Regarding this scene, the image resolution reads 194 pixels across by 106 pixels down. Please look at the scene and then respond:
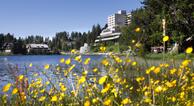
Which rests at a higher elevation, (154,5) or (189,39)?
(154,5)

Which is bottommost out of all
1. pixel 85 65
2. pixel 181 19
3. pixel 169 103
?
pixel 169 103

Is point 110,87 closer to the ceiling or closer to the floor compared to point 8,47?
closer to the floor

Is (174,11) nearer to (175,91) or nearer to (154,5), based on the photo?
(154,5)

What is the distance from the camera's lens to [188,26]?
43000 millimetres

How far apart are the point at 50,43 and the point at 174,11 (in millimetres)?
143009

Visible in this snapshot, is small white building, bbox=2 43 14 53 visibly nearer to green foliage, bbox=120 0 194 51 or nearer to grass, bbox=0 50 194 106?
green foliage, bbox=120 0 194 51

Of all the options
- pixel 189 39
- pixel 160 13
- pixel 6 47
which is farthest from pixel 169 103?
pixel 6 47

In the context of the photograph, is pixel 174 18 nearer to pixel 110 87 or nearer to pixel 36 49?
pixel 110 87

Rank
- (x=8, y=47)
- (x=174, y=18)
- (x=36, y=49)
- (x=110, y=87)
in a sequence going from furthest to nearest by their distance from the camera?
(x=36, y=49)
(x=8, y=47)
(x=174, y=18)
(x=110, y=87)

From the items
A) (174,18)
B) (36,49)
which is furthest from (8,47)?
(174,18)

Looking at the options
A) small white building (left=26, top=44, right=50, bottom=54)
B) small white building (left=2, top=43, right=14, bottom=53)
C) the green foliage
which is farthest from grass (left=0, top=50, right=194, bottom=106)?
small white building (left=26, top=44, right=50, bottom=54)

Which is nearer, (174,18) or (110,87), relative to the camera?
(110,87)

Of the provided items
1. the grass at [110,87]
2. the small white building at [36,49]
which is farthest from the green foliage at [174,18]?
the small white building at [36,49]

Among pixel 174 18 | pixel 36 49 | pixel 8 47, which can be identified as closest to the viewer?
pixel 174 18
